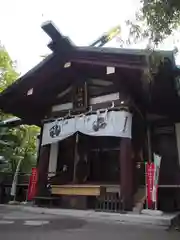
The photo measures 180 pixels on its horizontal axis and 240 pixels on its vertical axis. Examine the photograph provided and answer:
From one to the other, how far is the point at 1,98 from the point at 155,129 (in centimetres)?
639

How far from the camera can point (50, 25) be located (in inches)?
376

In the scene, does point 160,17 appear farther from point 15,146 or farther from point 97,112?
point 15,146

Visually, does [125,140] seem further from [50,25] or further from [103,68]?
[50,25]

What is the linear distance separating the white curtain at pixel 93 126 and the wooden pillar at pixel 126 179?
618mm

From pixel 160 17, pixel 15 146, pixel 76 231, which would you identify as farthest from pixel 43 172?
pixel 160 17

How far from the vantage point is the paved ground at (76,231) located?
526cm

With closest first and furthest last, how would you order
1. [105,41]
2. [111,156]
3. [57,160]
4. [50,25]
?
[50,25] < [111,156] < [57,160] < [105,41]

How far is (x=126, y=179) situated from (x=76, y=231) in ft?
9.83

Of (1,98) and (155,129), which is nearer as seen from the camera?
(155,129)

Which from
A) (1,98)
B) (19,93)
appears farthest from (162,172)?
(1,98)

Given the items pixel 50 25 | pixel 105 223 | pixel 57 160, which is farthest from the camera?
pixel 57 160

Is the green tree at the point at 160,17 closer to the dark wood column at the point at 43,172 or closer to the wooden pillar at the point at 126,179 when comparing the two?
the wooden pillar at the point at 126,179

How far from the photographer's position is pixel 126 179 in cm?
846

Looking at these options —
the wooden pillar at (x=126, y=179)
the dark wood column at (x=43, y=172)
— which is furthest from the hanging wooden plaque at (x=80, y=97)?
the wooden pillar at (x=126, y=179)
